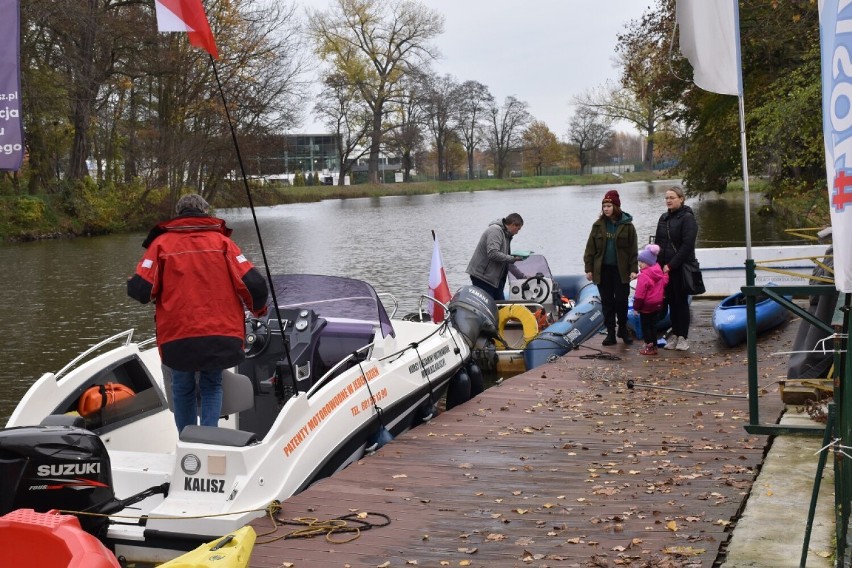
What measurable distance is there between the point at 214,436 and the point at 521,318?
8352 millimetres

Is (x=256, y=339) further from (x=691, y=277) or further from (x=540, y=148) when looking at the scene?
(x=540, y=148)

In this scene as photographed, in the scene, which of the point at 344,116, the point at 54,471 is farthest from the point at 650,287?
the point at 344,116

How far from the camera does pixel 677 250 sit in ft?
37.2

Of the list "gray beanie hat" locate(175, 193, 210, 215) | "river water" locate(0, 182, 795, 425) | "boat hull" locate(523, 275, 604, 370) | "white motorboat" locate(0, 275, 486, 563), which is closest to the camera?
"white motorboat" locate(0, 275, 486, 563)

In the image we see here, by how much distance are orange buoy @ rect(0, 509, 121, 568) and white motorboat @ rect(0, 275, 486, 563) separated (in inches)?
39.1

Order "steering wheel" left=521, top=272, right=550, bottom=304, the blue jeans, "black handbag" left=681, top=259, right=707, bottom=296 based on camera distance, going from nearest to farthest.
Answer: the blue jeans, "black handbag" left=681, top=259, right=707, bottom=296, "steering wheel" left=521, top=272, right=550, bottom=304

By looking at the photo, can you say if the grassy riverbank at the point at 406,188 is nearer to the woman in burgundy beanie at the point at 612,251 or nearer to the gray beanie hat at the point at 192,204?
the woman in burgundy beanie at the point at 612,251

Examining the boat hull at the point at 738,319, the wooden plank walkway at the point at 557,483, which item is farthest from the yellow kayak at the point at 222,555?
the boat hull at the point at 738,319

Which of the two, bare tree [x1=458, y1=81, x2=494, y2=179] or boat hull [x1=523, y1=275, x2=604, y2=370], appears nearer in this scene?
boat hull [x1=523, y1=275, x2=604, y2=370]

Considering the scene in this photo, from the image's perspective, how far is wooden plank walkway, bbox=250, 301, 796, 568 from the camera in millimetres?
5406

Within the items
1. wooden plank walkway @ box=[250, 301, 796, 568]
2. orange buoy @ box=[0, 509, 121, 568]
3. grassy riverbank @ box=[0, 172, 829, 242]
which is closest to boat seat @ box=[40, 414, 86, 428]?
wooden plank walkway @ box=[250, 301, 796, 568]

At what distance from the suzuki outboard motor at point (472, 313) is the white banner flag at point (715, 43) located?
691 cm

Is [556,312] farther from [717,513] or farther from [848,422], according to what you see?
[848,422]

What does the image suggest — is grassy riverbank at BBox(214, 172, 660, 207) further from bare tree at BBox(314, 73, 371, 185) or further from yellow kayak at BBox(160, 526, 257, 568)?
yellow kayak at BBox(160, 526, 257, 568)
